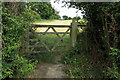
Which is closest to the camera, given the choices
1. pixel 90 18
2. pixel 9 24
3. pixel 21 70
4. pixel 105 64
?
pixel 9 24

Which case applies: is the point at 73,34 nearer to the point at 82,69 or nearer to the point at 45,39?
the point at 45,39

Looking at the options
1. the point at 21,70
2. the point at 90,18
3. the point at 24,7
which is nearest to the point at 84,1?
the point at 90,18

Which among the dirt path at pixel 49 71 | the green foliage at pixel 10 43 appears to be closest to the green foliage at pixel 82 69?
the dirt path at pixel 49 71

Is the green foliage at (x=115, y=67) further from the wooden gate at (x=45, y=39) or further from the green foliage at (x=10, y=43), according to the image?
the wooden gate at (x=45, y=39)

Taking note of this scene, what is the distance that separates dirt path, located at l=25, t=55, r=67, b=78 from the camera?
342 centimetres

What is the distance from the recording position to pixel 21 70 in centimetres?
272

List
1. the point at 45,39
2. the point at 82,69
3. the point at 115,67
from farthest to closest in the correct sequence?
the point at 45,39 → the point at 82,69 → the point at 115,67

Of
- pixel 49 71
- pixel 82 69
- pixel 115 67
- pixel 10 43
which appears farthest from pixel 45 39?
pixel 115 67

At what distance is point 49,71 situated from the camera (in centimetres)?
373

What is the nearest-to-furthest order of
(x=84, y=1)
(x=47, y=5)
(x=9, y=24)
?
1. (x=9, y=24)
2. (x=84, y=1)
3. (x=47, y=5)

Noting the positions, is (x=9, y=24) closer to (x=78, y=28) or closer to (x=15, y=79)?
(x=15, y=79)

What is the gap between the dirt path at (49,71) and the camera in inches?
135

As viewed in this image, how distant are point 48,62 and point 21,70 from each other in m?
1.72

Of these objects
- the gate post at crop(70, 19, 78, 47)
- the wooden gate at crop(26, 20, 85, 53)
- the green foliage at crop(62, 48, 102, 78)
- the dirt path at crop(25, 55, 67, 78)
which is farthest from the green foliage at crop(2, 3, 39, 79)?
the gate post at crop(70, 19, 78, 47)
